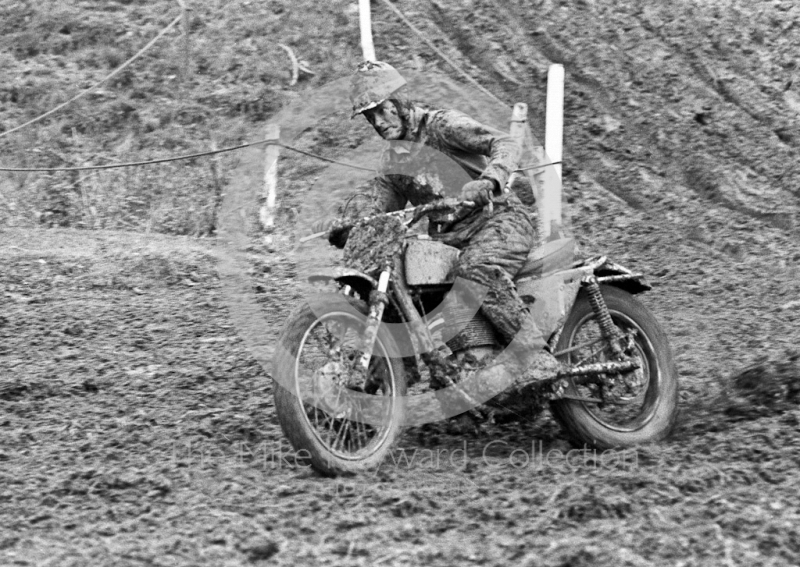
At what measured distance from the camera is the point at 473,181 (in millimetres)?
4855

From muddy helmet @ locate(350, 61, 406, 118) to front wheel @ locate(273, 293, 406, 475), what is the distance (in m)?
0.92

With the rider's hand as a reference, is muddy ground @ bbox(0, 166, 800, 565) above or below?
below

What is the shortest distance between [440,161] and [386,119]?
359 millimetres

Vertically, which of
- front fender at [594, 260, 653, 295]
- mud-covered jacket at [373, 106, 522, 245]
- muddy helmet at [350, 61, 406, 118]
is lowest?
front fender at [594, 260, 653, 295]

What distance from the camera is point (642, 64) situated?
40.1ft

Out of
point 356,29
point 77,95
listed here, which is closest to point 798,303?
point 356,29

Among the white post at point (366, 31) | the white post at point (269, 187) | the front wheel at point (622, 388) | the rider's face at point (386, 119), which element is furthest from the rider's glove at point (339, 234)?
the white post at point (366, 31)

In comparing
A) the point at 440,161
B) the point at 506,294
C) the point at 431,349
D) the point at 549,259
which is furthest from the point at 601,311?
the point at 440,161

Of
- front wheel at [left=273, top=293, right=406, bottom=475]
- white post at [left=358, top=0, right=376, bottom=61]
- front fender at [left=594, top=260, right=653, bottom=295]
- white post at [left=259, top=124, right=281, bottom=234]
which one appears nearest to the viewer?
front wheel at [left=273, top=293, right=406, bottom=475]

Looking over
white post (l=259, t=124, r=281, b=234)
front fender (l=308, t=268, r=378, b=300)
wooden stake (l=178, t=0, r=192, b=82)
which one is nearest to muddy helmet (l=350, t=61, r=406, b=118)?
front fender (l=308, t=268, r=378, b=300)

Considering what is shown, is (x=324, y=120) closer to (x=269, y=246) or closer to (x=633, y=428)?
(x=269, y=246)

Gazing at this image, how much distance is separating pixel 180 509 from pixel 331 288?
47.0 inches

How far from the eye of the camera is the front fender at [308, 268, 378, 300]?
4.68m

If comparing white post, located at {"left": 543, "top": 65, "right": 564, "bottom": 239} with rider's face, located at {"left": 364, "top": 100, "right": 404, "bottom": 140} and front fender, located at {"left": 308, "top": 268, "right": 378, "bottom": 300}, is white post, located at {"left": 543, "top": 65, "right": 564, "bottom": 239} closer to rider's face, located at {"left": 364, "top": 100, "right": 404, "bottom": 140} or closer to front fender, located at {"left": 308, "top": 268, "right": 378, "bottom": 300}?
rider's face, located at {"left": 364, "top": 100, "right": 404, "bottom": 140}
